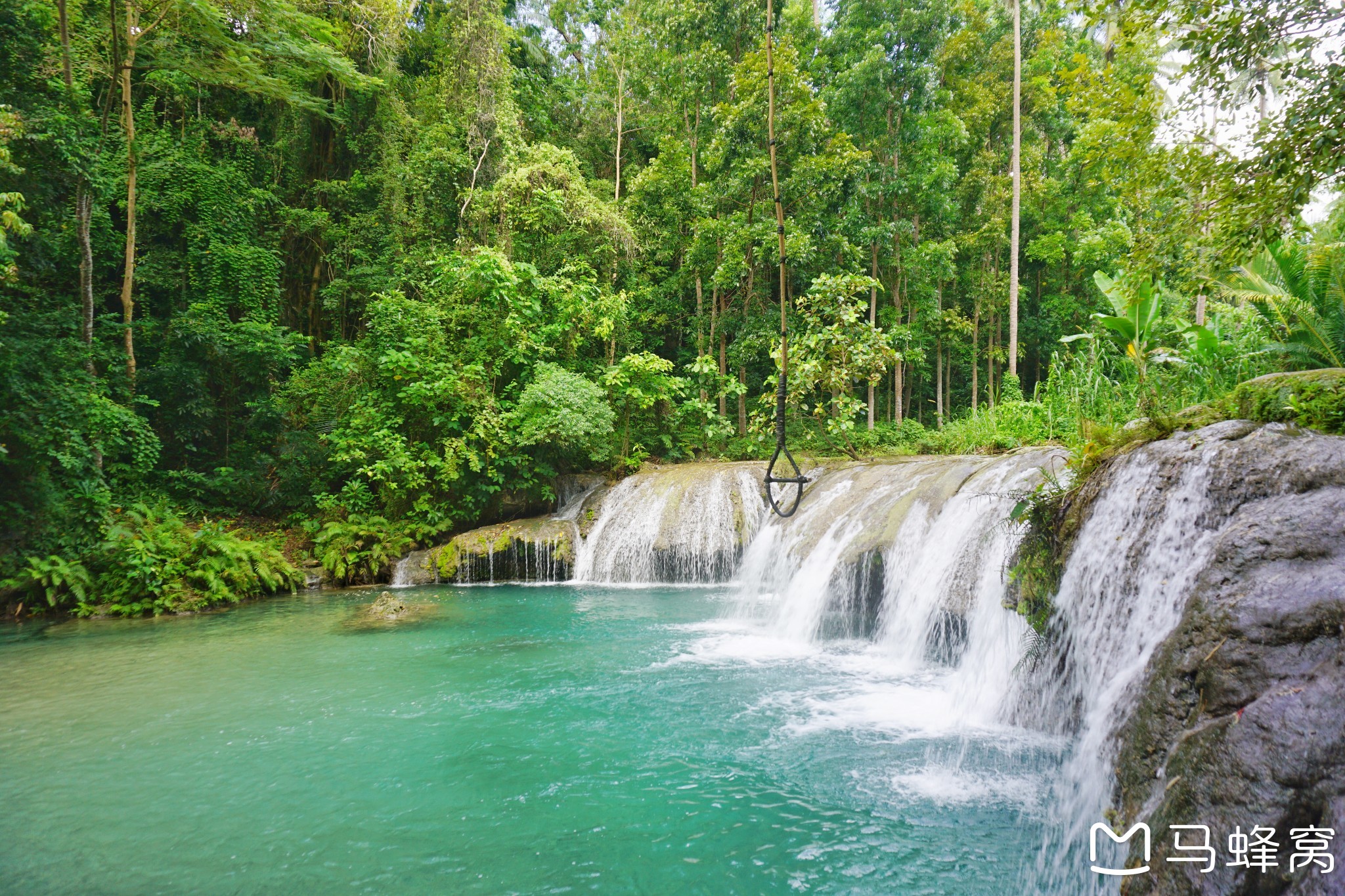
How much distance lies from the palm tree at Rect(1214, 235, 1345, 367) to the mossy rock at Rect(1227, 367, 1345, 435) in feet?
10.4

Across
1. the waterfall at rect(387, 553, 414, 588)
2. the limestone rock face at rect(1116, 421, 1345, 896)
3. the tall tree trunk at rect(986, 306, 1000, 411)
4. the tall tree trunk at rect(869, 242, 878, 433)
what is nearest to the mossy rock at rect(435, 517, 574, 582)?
the waterfall at rect(387, 553, 414, 588)

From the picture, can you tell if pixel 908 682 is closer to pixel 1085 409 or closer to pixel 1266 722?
pixel 1266 722

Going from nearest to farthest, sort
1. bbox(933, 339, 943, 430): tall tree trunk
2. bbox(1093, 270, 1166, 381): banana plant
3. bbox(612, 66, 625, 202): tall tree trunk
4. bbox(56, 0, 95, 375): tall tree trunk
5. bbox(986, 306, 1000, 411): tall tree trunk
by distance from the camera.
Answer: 1. bbox(1093, 270, 1166, 381): banana plant
2. bbox(56, 0, 95, 375): tall tree trunk
3. bbox(933, 339, 943, 430): tall tree trunk
4. bbox(612, 66, 625, 202): tall tree trunk
5. bbox(986, 306, 1000, 411): tall tree trunk

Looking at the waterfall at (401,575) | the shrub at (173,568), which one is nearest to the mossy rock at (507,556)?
the waterfall at (401,575)

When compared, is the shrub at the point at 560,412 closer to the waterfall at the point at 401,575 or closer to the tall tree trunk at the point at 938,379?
the waterfall at the point at 401,575

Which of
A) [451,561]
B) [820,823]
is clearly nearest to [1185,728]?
[820,823]

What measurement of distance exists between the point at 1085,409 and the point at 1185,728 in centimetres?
720

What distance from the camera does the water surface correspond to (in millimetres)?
3441

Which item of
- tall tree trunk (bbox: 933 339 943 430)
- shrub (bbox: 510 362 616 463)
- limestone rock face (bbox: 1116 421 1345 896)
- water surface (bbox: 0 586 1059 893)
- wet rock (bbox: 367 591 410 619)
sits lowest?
water surface (bbox: 0 586 1059 893)

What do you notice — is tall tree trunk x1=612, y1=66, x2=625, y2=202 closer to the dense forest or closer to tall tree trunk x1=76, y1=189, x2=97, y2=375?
the dense forest

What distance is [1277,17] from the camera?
12.7 feet

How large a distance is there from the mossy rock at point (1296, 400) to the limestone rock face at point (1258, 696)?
0.39 metres

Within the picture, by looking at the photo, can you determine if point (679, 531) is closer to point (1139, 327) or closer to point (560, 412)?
point (560, 412)

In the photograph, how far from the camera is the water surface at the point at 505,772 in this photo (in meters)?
3.44
